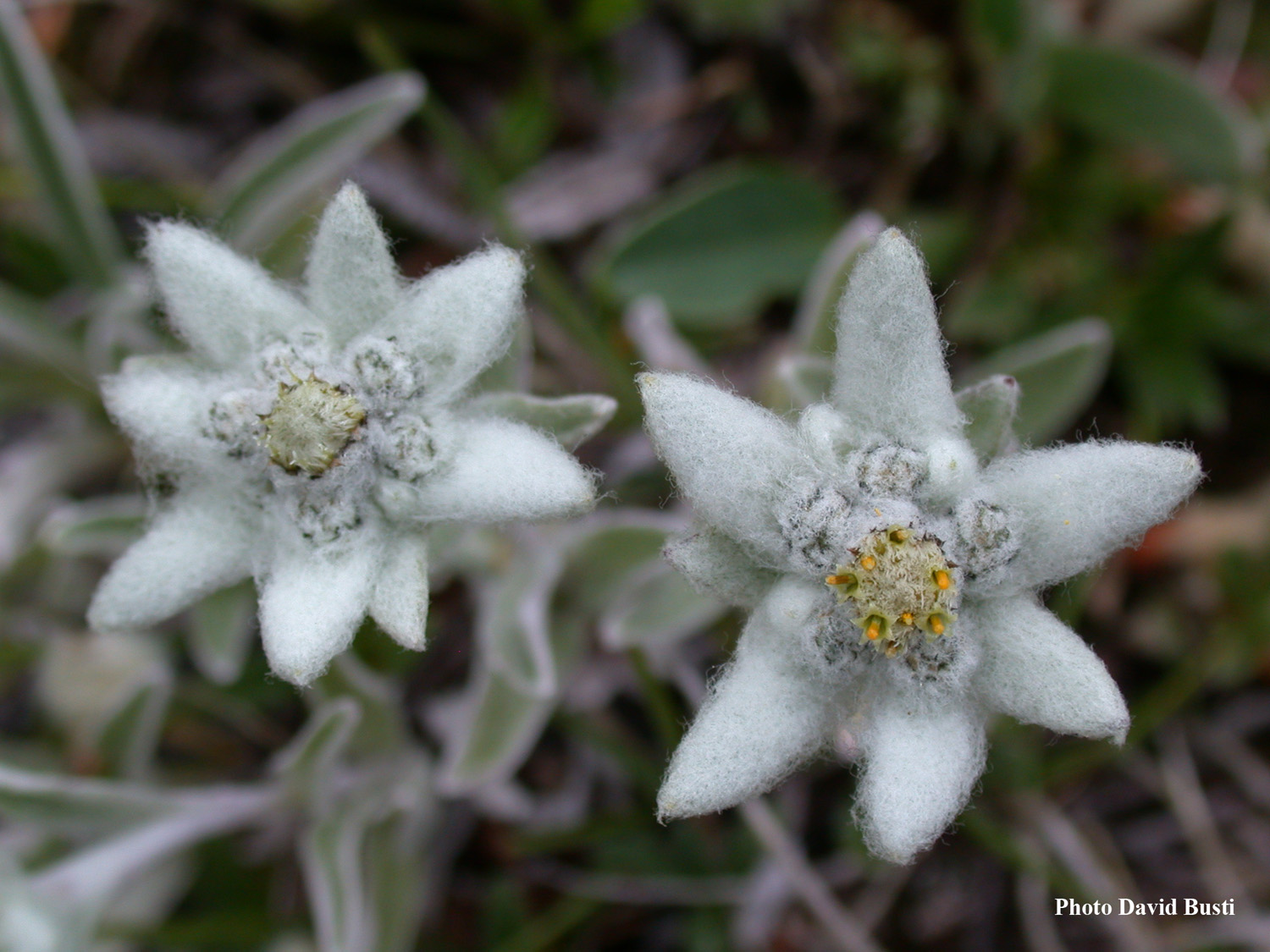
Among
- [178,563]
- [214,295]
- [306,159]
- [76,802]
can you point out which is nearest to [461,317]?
[214,295]

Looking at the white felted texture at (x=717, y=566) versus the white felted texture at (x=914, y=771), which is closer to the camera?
the white felted texture at (x=914, y=771)

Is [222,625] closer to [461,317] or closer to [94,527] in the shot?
[94,527]

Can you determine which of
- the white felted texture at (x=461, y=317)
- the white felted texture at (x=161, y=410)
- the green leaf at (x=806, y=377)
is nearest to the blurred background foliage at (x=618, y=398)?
the green leaf at (x=806, y=377)

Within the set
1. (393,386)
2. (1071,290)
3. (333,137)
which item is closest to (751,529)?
(393,386)

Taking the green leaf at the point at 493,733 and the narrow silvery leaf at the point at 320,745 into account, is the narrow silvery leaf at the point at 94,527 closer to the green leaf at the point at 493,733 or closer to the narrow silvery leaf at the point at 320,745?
the narrow silvery leaf at the point at 320,745

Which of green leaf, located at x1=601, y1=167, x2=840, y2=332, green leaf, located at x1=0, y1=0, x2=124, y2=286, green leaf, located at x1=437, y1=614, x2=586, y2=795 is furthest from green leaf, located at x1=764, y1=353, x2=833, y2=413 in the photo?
green leaf, located at x1=0, y1=0, x2=124, y2=286
